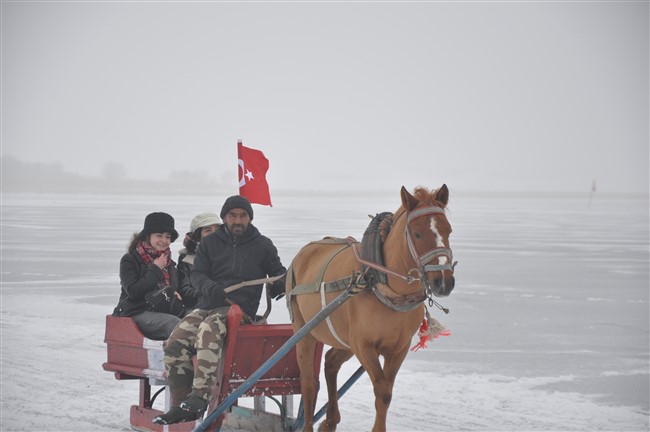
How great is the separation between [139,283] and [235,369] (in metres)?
0.84

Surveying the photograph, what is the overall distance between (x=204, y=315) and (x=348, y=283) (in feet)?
3.13

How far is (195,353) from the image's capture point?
5.62m

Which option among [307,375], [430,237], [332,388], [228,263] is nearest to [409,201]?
[430,237]

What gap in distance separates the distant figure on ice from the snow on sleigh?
12cm

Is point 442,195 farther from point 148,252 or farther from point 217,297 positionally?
point 148,252

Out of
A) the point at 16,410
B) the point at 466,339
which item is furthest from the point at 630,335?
the point at 16,410

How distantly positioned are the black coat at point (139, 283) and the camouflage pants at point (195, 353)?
0.48 metres

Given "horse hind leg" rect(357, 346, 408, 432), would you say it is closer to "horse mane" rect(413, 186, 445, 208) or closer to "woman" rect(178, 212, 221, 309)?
"horse mane" rect(413, 186, 445, 208)

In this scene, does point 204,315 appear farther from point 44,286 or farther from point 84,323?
point 44,286

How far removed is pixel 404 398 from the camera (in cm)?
765

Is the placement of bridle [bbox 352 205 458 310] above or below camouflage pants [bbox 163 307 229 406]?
above

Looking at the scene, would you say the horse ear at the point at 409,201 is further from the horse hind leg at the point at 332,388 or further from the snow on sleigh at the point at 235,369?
the horse hind leg at the point at 332,388

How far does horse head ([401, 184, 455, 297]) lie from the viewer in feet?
14.9

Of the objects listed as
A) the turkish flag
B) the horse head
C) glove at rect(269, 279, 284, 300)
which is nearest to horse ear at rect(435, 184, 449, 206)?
the horse head
